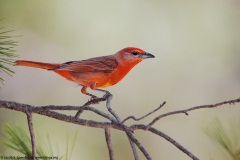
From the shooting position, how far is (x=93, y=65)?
3.24 m

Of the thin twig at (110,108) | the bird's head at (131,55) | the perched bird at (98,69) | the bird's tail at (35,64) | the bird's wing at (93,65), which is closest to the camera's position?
the thin twig at (110,108)

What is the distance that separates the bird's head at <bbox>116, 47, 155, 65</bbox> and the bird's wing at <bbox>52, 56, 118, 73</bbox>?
5 centimetres

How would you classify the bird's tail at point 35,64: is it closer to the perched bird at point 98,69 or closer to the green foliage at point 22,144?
the perched bird at point 98,69

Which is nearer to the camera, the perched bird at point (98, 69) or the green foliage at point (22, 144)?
the green foliage at point (22, 144)

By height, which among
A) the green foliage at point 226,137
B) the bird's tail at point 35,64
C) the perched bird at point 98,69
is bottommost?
the green foliage at point 226,137

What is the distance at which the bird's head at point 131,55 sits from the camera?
3244mm

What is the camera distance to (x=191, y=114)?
218 inches

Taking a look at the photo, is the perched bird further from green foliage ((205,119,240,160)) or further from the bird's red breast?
green foliage ((205,119,240,160))

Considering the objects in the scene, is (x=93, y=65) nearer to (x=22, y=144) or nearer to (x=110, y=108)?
(x=22, y=144)

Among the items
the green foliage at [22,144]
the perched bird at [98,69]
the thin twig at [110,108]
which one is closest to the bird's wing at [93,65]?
the perched bird at [98,69]

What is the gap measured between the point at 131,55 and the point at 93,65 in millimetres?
246

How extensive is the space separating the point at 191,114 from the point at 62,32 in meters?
1.57

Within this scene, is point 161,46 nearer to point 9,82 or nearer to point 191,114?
point 191,114

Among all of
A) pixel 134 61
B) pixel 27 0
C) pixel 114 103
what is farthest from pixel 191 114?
pixel 134 61
